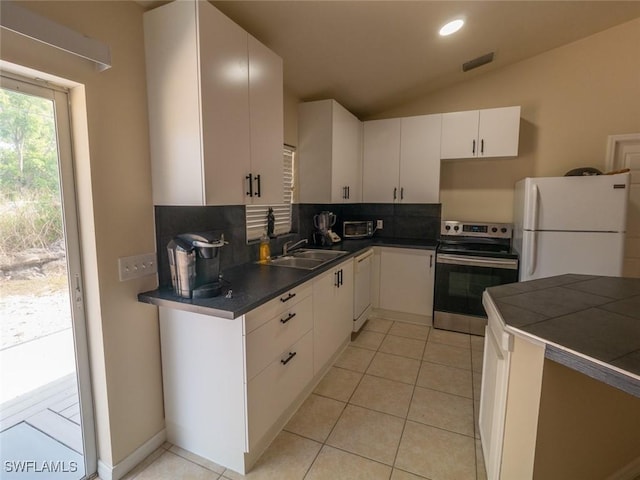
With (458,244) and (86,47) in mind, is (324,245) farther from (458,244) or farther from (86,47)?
(86,47)

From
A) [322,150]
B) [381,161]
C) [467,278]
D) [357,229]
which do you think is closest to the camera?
[322,150]

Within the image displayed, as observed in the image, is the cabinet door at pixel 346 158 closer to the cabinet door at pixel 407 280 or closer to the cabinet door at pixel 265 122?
the cabinet door at pixel 407 280

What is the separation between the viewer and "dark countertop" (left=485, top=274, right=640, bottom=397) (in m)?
0.88

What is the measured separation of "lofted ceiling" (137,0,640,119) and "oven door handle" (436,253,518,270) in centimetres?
182

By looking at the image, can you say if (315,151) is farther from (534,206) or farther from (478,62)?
(534,206)

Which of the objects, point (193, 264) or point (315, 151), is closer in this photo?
point (193, 264)

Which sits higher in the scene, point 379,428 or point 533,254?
point 533,254

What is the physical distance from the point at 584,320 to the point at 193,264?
1660 mm

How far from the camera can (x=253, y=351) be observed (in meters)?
1.56

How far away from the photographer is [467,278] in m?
3.16

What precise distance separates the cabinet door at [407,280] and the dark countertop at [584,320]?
1.61 metres

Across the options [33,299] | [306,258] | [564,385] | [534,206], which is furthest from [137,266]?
[534,206]

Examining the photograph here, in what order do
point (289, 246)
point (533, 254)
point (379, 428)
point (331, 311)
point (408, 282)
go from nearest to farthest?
1. point (379, 428)
2. point (331, 311)
3. point (533, 254)
4. point (289, 246)
5. point (408, 282)

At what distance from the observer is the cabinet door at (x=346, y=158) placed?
309 centimetres
